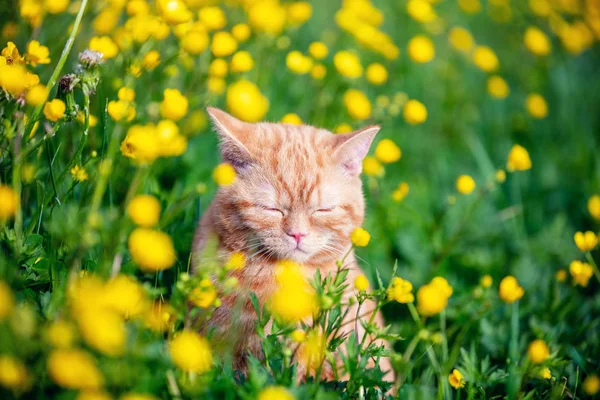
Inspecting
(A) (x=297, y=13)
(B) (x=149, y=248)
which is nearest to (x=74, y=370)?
(B) (x=149, y=248)

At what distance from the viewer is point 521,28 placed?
16.2 feet

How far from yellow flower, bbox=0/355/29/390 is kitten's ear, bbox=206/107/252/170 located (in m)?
1.04

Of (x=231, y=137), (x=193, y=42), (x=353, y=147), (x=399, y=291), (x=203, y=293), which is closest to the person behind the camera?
(x=203, y=293)

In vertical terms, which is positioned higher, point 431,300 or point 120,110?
point 120,110

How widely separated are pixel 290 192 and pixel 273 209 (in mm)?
93

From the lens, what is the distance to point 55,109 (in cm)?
166

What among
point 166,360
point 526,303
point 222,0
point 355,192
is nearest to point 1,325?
point 166,360

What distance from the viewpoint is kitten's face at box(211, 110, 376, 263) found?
193 cm

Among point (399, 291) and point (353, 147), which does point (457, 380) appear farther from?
point (353, 147)

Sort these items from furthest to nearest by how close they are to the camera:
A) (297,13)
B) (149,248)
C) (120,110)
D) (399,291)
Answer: (297,13)
(120,110)
(399,291)
(149,248)

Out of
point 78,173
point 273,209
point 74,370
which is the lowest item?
point 273,209

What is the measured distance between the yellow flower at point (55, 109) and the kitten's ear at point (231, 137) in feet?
1.63

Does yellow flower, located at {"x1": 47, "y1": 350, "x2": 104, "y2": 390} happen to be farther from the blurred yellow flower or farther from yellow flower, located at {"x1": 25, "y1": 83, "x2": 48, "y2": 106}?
the blurred yellow flower

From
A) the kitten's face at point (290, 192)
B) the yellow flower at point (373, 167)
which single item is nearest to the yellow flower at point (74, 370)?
the kitten's face at point (290, 192)
